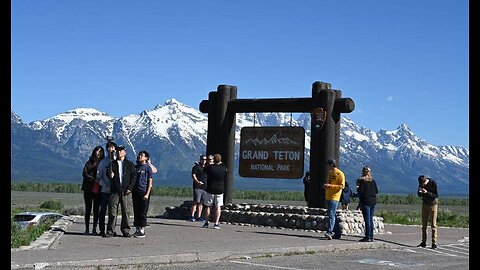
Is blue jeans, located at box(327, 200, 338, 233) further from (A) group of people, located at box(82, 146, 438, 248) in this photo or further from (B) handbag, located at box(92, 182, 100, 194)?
(B) handbag, located at box(92, 182, 100, 194)

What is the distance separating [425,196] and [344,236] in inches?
85.5

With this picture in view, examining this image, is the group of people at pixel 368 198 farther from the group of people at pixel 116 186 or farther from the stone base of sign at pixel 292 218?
the group of people at pixel 116 186

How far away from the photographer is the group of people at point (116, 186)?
16.3 meters

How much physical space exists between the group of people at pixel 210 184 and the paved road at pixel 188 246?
18.5 inches

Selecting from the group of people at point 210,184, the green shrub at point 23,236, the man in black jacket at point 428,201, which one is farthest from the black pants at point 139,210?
the man in black jacket at point 428,201

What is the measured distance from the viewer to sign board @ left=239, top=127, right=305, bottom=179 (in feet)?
74.8

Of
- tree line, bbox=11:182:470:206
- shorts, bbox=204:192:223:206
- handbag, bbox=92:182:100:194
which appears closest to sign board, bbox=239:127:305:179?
shorts, bbox=204:192:223:206

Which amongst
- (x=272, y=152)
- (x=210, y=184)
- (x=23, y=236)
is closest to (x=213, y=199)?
(x=210, y=184)

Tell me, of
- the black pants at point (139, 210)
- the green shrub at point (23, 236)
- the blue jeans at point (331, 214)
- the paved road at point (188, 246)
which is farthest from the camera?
the blue jeans at point (331, 214)

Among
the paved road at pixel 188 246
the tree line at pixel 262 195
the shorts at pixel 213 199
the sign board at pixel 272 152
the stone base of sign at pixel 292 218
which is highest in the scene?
the tree line at pixel 262 195

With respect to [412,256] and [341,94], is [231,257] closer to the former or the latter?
[412,256]

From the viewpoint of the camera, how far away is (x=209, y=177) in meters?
19.6
